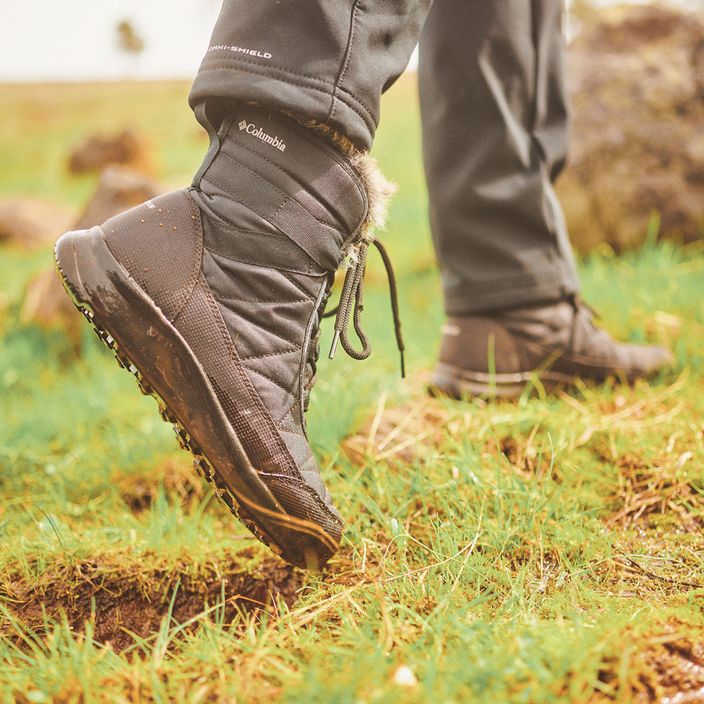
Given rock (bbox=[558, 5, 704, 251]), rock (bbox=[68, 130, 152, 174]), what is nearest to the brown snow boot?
rock (bbox=[558, 5, 704, 251])

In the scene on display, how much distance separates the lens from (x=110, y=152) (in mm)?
14977

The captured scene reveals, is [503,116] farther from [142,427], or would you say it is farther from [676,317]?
[142,427]

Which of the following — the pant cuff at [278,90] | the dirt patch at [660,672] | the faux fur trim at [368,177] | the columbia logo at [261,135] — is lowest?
the dirt patch at [660,672]

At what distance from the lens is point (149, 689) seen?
86cm

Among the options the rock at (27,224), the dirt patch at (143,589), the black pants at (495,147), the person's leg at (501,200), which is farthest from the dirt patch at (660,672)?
the rock at (27,224)

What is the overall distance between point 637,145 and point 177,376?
11.0ft

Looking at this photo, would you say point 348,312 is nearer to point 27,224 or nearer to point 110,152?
point 27,224

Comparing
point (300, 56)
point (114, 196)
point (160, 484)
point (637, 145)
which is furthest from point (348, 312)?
point (637, 145)

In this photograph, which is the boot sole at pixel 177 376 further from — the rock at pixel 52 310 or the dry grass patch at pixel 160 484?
the rock at pixel 52 310

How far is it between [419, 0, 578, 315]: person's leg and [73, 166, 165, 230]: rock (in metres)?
2.25

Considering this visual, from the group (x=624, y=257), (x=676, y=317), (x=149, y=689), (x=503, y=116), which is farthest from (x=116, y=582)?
(x=624, y=257)

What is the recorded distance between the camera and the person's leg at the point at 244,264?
1.11m

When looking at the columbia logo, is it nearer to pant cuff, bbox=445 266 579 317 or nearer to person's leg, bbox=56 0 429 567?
person's leg, bbox=56 0 429 567

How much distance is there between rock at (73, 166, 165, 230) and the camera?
11.5ft
